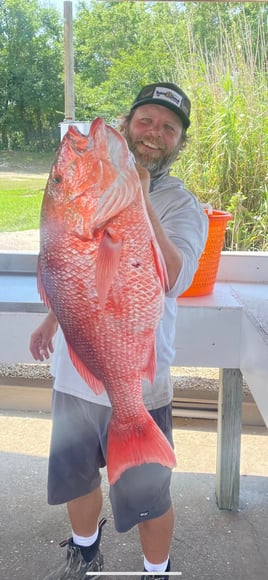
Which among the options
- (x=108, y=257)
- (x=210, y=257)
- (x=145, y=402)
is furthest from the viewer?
(x=210, y=257)

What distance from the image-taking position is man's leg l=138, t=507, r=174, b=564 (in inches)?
68.4

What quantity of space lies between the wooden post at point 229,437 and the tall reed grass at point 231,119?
1.02 m

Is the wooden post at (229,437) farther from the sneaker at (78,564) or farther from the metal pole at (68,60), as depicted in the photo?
the metal pole at (68,60)

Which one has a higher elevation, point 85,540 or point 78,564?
point 85,540

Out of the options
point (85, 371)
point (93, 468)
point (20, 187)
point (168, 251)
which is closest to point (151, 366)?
point (85, 371)

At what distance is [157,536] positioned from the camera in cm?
175

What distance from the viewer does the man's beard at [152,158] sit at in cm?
143

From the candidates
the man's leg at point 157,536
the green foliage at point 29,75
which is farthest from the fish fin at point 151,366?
the green foliage at point 29,75

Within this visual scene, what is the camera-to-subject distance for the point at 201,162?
10.3ft

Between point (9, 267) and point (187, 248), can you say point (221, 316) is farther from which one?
point (9, 267)

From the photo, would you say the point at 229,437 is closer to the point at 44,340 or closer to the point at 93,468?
the point at 93,468

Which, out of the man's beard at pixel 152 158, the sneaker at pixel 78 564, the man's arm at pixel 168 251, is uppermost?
the man's beard at pixel 152 158

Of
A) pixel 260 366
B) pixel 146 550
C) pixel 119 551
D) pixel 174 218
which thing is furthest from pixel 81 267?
pixel 119 551

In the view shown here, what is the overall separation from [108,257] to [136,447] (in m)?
0.42
